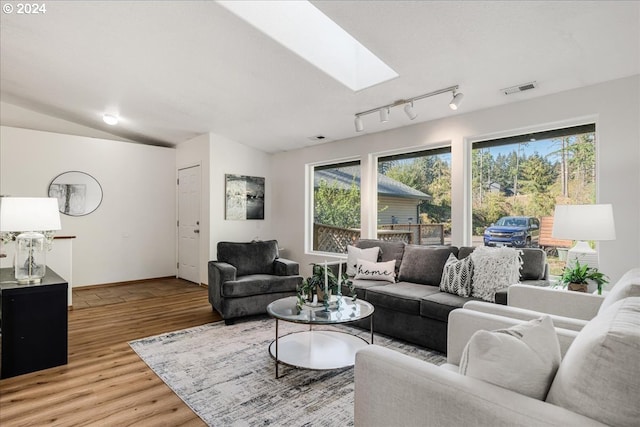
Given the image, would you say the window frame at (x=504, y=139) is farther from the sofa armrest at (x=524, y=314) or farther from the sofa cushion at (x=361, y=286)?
the sofa armrest at (x=524, y=314)

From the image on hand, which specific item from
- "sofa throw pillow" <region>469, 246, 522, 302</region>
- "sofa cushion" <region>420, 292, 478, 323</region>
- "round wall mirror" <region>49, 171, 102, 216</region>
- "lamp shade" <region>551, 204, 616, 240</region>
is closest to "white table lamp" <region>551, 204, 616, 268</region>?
"lamp shade" <region>551, 204, 616, 240</region>

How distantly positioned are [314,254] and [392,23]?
373 cm

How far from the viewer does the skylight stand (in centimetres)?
284

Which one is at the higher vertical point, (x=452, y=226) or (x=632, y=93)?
(x=632, y=93)

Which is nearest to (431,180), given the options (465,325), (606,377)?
(465,325)

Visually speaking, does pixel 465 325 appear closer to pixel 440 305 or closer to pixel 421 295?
pixel 440 305

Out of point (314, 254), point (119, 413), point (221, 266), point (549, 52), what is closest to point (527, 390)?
point (119, 413)

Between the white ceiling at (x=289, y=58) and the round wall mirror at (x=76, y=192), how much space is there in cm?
112

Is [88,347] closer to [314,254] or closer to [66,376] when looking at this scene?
[66,376]

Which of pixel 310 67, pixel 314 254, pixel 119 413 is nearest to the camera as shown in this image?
pixel 119 413

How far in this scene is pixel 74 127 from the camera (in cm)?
577

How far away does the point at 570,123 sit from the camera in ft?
10.6

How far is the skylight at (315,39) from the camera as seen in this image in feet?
9.33

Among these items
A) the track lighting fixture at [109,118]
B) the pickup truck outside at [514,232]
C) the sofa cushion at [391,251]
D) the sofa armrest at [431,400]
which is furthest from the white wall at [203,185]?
the sofa armrest at [431,400]
